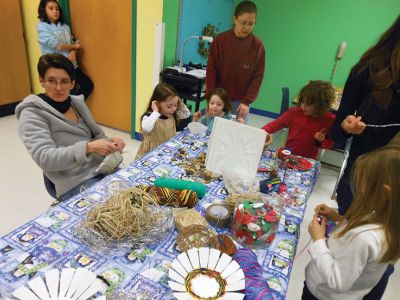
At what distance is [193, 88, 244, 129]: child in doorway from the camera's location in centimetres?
229

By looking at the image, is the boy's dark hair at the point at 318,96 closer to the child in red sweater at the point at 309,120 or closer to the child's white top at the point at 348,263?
the child in red sweater at the point at 309,120

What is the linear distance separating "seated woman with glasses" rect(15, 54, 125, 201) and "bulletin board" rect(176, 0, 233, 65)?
6.93 ft

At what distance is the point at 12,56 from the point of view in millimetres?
3719

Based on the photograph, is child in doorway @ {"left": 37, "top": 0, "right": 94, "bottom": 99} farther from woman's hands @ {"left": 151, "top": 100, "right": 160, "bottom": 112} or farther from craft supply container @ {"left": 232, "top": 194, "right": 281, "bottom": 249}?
craft supply container @ {"left": 232, "top": 194, "right": 281, "bottom": 249}

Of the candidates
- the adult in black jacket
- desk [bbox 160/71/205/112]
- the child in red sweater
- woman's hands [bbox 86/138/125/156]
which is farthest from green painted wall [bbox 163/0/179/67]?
the adult in black jacket

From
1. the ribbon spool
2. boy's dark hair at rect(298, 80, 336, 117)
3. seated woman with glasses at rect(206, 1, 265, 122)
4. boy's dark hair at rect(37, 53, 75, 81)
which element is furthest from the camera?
seated woman with glasses at rect(206, 1, 265, 122)

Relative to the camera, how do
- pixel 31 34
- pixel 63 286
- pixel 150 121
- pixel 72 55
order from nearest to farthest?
pixel 63 286
pixel 150 121
pixel 72 55
pixel 31 34

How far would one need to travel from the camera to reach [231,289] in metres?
0.91

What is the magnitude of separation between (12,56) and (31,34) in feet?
1.26

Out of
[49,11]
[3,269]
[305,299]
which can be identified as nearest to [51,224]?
[3,269]

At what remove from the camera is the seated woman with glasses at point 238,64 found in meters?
2.60

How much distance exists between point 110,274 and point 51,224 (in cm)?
34

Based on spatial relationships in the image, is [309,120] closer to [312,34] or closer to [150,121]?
[150,121]

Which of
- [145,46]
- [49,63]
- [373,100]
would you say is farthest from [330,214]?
[145,46]
